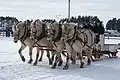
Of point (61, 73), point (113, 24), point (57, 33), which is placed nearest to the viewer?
point (61, 73)

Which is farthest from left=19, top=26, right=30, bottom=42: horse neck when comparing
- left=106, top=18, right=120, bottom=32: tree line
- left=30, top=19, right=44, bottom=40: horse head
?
left=106, top=18, right=120, bottom=32: tree line

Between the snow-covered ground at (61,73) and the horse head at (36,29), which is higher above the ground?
the horse head at (36,29)

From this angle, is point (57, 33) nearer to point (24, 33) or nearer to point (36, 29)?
point (36, 29)

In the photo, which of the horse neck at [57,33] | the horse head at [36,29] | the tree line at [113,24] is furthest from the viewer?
the tree line at [113,24]

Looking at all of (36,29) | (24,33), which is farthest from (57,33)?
(24,33)

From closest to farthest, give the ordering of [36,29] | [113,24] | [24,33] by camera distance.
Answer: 1. [36,29]
2. [24,33]
3. [113,24]

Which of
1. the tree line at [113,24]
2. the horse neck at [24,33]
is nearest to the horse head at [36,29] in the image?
the horse neck at [24,33]

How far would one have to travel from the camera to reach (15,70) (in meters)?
10.6

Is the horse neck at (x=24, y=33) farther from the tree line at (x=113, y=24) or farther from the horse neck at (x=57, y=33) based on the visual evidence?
the tree line at (x=113, y=24)

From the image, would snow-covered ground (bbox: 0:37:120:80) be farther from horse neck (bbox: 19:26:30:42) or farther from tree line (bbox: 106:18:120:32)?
tree line (bbox: 106:18:120:32)

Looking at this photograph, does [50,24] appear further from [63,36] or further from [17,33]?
[17,33]

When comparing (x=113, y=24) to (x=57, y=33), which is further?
(x=113, y=24)

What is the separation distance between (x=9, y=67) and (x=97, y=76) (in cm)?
312

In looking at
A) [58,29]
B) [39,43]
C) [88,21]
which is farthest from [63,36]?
[88,21]
